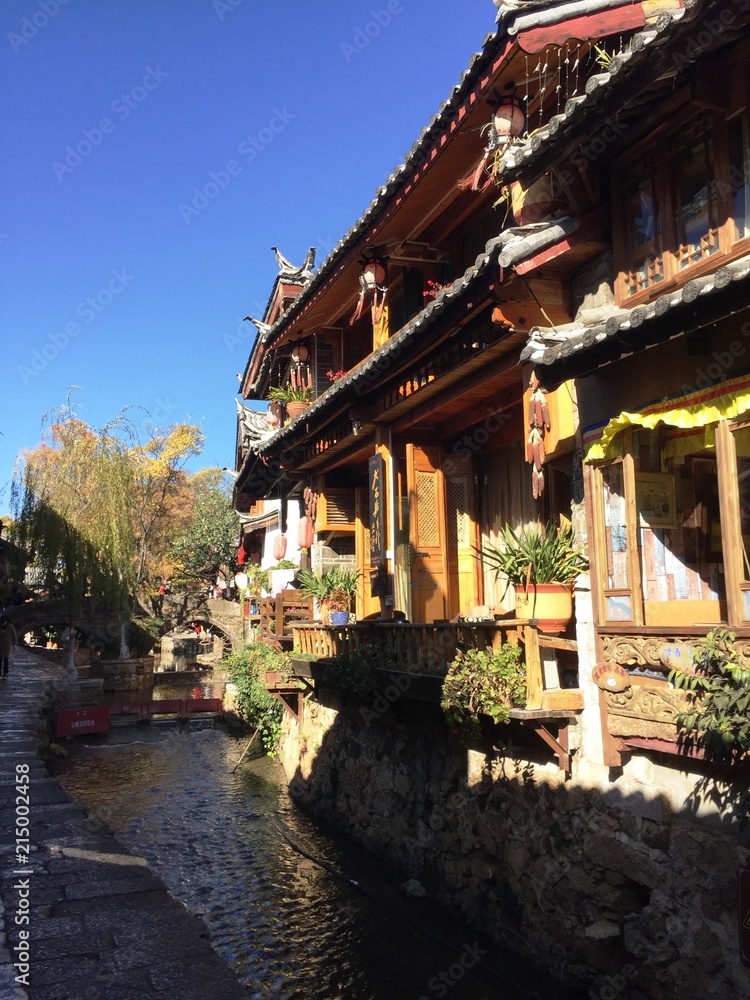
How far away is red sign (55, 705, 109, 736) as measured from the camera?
19672 millimetres

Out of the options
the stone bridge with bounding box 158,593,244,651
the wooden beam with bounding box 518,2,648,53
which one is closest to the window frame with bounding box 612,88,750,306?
the wooden beam with bounding box 518,2,648,53

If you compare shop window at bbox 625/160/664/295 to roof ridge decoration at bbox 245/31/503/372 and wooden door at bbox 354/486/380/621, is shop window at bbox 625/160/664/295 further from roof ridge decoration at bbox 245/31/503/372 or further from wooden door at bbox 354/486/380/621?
wooden door at bbox 354/486/380/621

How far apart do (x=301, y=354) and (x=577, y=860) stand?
451 inches

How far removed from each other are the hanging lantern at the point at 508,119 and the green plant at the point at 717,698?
5.48 meters

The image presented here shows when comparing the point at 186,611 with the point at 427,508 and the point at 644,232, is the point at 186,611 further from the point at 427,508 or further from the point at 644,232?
the point at 644,232

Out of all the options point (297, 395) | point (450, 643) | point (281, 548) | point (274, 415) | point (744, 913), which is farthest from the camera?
point (274, 415)

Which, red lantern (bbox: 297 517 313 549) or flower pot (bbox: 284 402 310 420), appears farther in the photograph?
flower pot (bbox: 284 402 310 420)

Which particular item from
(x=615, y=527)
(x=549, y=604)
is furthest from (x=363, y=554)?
(x=615, y=527)

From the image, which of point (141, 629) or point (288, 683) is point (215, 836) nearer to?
point (288, 683)

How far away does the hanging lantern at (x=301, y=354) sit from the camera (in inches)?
613

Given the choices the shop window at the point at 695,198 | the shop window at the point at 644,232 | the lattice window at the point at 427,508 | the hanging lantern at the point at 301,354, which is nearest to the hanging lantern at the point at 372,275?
the lattice window at the point at 427,508

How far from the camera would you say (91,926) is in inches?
155

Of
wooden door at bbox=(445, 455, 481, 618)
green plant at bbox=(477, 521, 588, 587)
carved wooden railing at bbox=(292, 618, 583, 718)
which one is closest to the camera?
carved wooden railing at bbox=(292, 618, 583, 718)

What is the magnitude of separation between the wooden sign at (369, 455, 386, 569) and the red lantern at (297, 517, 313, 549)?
11.1 ft
